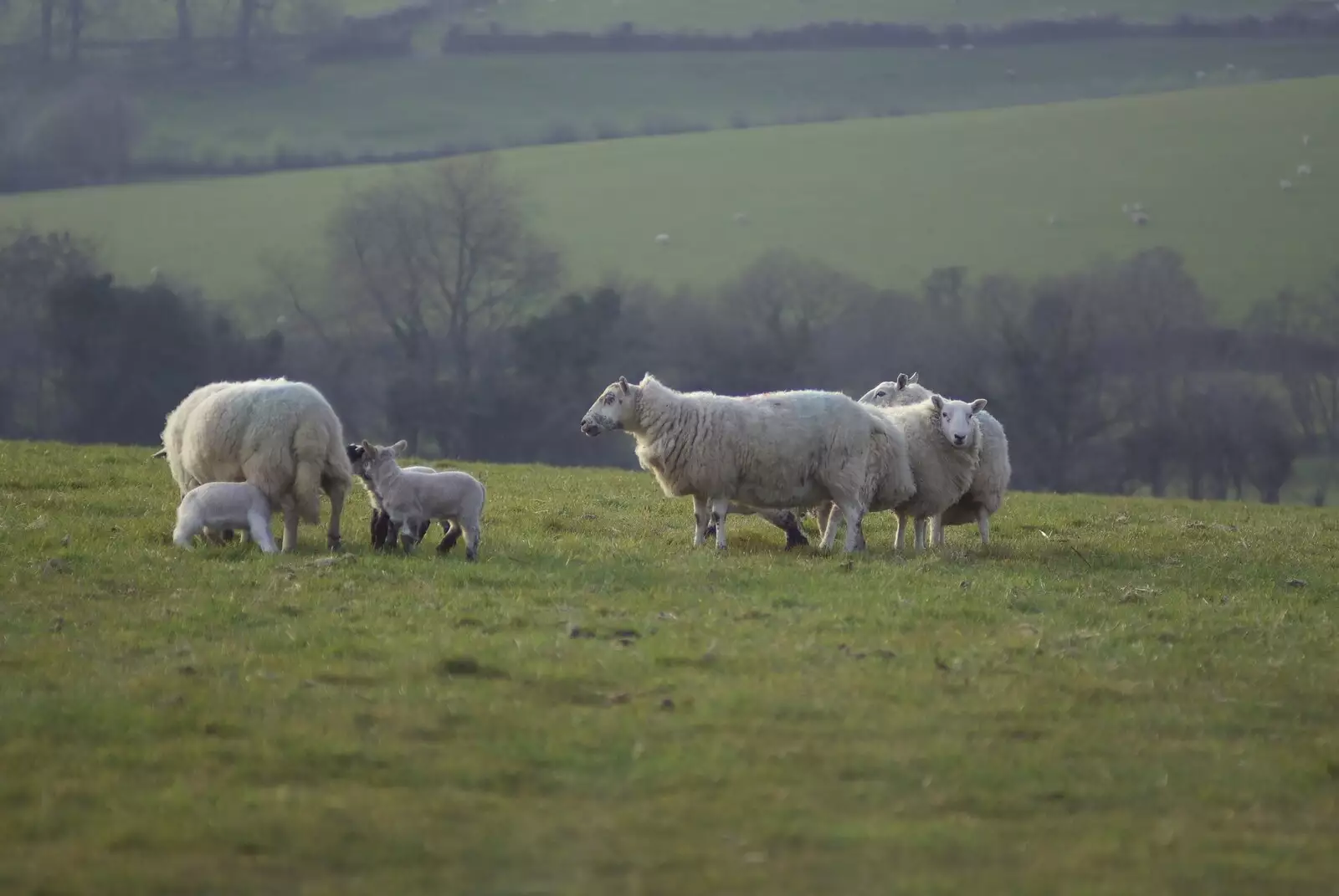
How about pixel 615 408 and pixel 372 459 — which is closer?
pixel 372 459

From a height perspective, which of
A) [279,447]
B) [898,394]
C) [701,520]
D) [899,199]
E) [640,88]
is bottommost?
[701,520]

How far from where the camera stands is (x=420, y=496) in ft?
46.1

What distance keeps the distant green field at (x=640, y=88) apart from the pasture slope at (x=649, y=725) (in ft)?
247

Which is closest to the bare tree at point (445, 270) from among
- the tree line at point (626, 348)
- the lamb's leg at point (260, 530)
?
the tree line at point (626, 348)

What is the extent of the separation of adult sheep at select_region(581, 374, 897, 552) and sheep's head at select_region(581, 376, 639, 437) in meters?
0.01

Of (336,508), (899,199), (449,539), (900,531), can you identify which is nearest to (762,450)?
(900,531)

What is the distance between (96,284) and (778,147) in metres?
45.9

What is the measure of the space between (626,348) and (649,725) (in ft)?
168

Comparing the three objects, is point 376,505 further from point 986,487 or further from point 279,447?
point 986,487

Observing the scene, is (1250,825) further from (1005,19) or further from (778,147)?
(1005,19)

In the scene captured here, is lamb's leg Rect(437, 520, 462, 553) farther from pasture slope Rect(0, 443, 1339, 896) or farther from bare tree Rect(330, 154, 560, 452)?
bare tree Rect(330, 154, 560, 452)

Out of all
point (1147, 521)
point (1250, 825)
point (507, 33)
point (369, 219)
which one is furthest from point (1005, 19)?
point (1250, 825)

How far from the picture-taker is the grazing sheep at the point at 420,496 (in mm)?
14031

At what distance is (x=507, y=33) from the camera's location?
9756 cm
